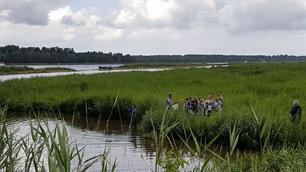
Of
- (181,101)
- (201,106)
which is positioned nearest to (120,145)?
(201,106)

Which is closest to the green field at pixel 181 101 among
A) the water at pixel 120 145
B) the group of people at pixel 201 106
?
the group of people at pixel 201 106

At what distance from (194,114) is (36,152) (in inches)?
650

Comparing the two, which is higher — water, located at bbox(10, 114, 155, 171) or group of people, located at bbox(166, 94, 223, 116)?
group of people, located at bbox(166, 94, 223, 116)

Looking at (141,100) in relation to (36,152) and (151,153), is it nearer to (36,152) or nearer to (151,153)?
(151,153)

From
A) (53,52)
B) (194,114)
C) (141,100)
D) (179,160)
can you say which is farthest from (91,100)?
(53,52)

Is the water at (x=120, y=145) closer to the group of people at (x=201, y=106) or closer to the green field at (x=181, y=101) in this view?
the green field at (x=181, y=101)

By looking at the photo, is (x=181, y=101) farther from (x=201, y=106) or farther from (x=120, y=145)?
(x=120, y=145)

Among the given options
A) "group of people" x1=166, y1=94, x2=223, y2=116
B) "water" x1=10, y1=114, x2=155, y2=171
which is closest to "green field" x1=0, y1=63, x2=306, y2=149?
"group of people" x1=166, y1=94, x2=223, y2=116

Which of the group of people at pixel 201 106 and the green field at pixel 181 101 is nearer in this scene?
the green field at pixel 181 101

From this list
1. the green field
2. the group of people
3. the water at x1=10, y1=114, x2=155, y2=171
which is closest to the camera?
the water at x1=10, y1=114, x2=155, y2=171

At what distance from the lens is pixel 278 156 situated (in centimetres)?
1158

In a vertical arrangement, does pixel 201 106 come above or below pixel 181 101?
above

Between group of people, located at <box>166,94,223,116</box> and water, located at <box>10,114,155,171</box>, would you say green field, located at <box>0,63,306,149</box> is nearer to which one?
group of people, located at <box>166,94,223,116</box>

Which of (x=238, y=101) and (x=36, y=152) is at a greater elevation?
(x=36, y=152)
